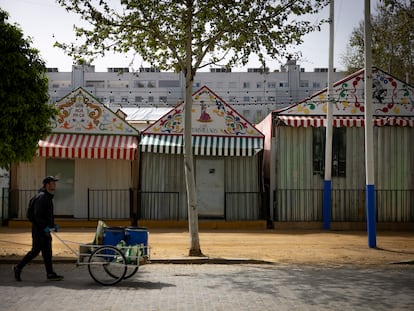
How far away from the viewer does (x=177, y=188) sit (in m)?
20.9

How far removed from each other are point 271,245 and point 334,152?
6068 mm

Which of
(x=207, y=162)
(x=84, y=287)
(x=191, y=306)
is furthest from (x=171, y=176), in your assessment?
(x=191, y=306)

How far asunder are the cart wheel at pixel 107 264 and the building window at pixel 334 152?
12.0m

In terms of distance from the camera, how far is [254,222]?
2027 cm

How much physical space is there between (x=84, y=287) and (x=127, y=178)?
1149 centimetres

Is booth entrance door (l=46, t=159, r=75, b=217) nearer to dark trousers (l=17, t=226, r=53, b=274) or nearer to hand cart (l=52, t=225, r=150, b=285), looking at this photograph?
dark trousers (l=17, t=226, r=53, b=274)

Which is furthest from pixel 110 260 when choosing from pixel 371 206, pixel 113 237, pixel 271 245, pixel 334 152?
pixel 334 152

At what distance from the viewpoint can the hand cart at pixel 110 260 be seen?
32.0ft

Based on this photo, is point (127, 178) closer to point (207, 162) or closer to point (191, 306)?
point (207, 162)

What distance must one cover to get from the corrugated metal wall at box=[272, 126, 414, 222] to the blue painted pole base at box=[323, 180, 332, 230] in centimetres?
55

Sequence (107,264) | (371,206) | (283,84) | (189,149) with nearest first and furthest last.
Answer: (107,264) < (189,149) < (371,206) < (283,84)

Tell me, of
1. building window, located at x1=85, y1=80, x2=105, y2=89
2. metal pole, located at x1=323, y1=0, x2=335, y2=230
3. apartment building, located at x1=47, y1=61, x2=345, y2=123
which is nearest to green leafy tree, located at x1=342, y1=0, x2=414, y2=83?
metal pole, located at x1=323, y1=0, x2=335, y2=230

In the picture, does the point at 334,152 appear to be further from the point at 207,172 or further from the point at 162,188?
the point at 162,188

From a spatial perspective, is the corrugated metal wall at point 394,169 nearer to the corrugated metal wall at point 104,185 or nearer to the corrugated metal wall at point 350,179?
the corrugated metal wall at point 350,179
